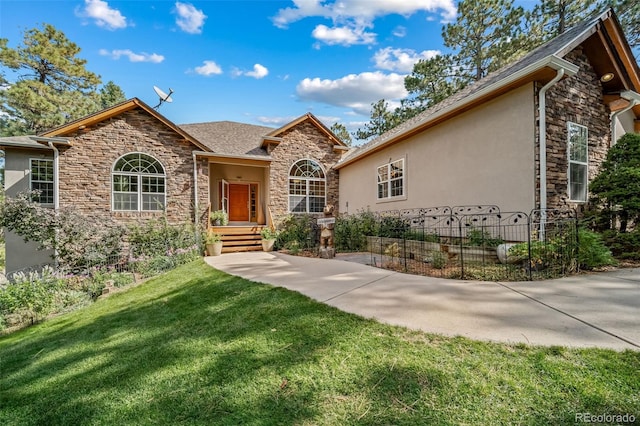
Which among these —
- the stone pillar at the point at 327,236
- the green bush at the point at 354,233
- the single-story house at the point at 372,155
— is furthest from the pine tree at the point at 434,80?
the stone pillar at the point at 327,236

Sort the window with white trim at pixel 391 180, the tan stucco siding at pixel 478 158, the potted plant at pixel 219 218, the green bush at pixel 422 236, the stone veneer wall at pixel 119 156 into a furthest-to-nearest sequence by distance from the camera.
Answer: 1. the potted plant at pixel 219 218
2. the window with white trim at pixel 391 180
3. the stone veneer wall at pixel 119 156
4. the green bush at pixel 422 236
5. the tan stucco siding at pixel 478 158

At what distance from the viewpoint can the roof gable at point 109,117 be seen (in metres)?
9.47

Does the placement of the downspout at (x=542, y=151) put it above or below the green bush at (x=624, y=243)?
above

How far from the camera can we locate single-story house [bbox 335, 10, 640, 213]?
5934 millimetres

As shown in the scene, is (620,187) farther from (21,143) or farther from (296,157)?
(21,143)

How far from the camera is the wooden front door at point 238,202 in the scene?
46.2 ft

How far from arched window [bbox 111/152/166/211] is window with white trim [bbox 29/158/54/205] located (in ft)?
9.18

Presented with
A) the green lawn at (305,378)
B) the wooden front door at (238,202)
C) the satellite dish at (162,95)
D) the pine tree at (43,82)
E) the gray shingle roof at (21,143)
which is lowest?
the green lawn at (305,378)

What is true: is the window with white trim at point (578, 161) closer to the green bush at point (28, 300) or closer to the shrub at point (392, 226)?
the shrub at point (392, 226)

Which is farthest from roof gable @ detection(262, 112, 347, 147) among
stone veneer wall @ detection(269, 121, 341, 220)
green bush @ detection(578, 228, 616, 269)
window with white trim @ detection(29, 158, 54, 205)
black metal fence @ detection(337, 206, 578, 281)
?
green bush @ detection(578, 228, 616, 269)

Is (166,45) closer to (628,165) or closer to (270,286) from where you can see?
(270,286)

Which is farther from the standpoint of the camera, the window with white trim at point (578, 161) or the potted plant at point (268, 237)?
the potted plant at point (268, 237)

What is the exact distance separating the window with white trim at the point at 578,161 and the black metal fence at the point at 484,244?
81 centimetres

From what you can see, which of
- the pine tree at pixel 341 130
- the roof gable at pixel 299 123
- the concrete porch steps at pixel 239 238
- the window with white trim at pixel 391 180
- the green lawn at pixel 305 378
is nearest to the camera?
the green lawn at pixel 305 378
